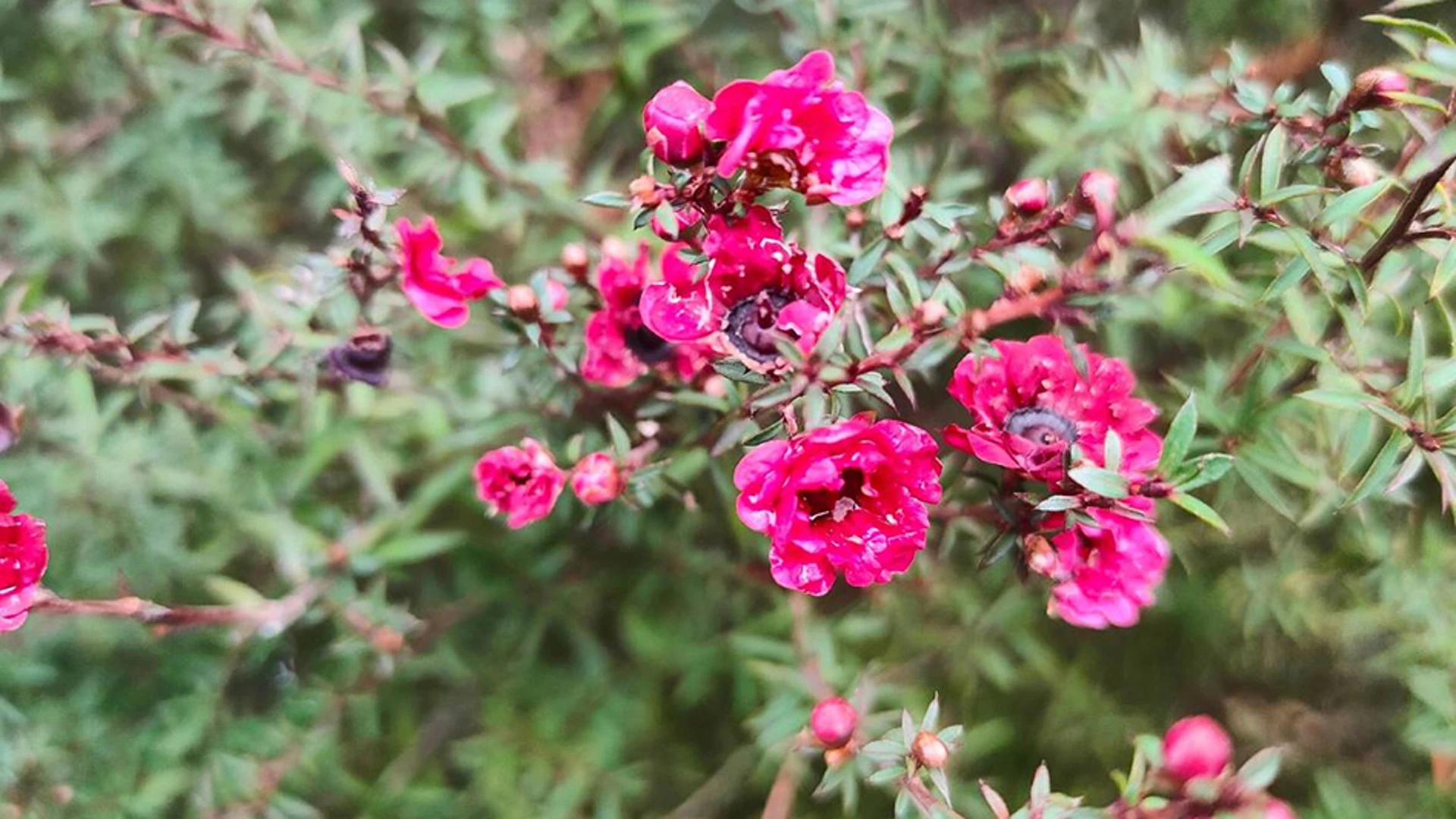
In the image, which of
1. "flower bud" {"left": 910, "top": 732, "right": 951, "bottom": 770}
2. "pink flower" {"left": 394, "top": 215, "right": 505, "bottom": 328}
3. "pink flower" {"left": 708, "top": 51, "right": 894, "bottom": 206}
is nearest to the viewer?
"pink flower" {"left": 708, "top": 51, "right": 894, "bottom": 206}

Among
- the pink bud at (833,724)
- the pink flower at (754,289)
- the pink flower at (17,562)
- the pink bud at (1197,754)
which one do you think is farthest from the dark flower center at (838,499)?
the pink flower at (17,562)

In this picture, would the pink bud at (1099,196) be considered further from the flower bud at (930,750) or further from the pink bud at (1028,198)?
the flower bud at (930,750)

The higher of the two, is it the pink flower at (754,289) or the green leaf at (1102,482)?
the pink flower at (754,289)

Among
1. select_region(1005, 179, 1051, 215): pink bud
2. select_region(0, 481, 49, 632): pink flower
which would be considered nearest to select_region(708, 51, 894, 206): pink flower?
select_region(1005, 179, 1051, 215): pink bud

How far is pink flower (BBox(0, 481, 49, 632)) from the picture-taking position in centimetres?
83

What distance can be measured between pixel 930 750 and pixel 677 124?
50 centimetres

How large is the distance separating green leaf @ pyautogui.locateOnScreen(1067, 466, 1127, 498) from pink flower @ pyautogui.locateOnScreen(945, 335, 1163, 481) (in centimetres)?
7

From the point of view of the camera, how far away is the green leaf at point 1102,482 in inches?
27.4

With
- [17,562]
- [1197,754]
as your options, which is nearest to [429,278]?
[17,562]

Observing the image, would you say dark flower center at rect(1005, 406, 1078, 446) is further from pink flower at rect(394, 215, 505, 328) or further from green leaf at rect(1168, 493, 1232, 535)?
pink flower at rect(394, 215, 505, 328)

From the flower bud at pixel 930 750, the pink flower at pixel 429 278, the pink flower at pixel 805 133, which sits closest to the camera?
the pink flower at pixel 805 133

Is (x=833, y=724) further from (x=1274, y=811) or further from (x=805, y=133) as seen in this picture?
(x=805, y=133)

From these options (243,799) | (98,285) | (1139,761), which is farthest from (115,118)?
(1139,761)

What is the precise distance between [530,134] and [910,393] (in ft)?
4.59
